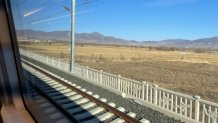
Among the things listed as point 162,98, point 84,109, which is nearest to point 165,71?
point 162,98

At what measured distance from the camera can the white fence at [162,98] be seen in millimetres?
6861

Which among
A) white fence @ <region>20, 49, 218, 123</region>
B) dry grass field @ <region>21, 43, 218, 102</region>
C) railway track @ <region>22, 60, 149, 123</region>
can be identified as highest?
railway track @ <region>22, 60, 149, 123</region>

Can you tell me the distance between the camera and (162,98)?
8.62 m

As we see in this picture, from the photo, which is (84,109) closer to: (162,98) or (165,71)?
(162,98)

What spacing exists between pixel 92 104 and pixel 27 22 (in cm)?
462

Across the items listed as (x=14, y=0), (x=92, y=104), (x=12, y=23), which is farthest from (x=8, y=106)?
(x=92, y=104)

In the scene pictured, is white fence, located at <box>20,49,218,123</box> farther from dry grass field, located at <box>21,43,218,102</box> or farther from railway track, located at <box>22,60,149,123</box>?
dry grass field, located at <box>21,43,218,102</box>

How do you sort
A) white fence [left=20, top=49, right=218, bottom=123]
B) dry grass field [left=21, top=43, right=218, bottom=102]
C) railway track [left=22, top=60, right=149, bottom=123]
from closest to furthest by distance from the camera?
railway track [left=22, top=60, right=149, bottom=123]
white fence [left=20, top=49, right=218, bottom=123]
dry grass field [left=21, top=43, right=218, bottom=102]

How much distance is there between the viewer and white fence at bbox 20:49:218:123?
686 cm

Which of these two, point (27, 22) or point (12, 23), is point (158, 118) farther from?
point (12, 23)

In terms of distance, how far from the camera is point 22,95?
2.36 metres

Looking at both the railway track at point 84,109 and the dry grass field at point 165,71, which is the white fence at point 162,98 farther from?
the dry grass field at point 165,71

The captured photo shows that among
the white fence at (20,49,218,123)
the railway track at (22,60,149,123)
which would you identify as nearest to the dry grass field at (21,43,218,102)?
the railway track at (22,60,149,123)

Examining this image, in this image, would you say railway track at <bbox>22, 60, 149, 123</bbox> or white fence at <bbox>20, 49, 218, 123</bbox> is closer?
railway track at <bbox>22, 60, 149, 123</bbox>
